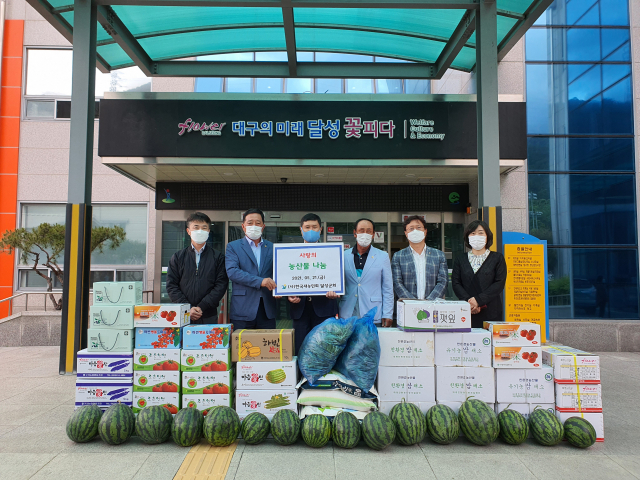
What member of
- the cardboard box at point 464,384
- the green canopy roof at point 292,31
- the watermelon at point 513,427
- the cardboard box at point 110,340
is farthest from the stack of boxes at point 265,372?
the green canopy roof at point 292,31

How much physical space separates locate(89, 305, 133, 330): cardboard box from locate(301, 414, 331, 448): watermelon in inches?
70.1

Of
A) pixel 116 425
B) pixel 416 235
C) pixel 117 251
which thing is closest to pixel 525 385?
pixel 416 235

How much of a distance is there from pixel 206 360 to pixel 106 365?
2.93 feet

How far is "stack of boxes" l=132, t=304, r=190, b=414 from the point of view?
12.3ft

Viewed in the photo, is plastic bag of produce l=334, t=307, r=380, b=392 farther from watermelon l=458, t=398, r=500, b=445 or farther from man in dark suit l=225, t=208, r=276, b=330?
man in dark suit l=225, t=208, r=276, b=330

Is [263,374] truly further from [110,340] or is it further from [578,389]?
[578,389]

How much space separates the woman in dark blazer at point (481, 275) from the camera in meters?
4.50

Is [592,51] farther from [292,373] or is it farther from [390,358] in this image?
[292,373]

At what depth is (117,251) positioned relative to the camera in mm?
11195

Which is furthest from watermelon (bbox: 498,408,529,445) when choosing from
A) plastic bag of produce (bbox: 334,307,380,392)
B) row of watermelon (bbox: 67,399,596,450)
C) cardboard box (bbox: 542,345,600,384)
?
plastic bag of produce (bbox: 334,307,380,392)

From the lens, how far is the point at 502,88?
868 cm

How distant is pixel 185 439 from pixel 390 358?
5.81 feet

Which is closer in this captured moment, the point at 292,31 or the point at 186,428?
the point at 186,428

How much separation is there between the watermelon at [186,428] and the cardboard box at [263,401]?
1.21 ft
